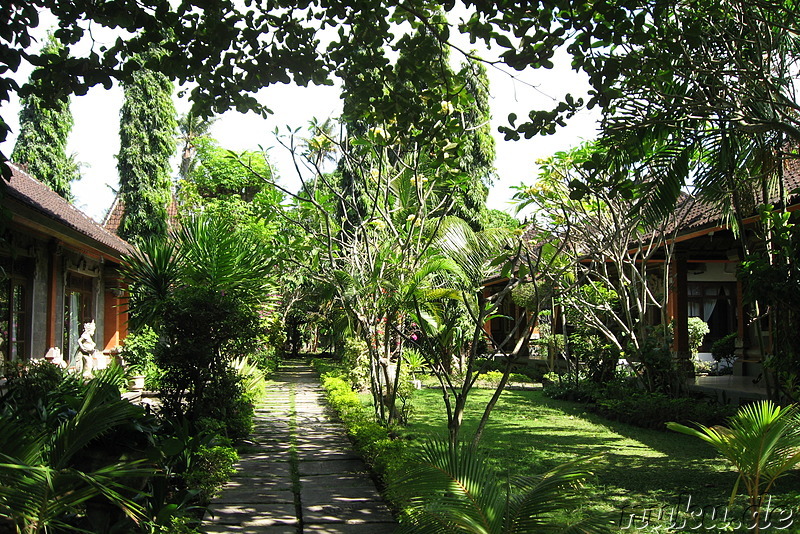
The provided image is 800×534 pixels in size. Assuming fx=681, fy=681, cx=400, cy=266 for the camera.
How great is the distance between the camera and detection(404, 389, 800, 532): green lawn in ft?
16.9

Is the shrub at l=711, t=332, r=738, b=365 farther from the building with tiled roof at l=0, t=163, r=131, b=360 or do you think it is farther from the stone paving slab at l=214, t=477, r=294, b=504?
the building with tiled roof at l=0, t=163, r=131, b=360

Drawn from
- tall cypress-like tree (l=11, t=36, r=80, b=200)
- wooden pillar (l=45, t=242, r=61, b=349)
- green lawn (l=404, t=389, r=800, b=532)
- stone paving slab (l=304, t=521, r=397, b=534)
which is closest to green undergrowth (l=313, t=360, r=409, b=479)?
stone paving slab (l=304, t=521, r=397, b=534)

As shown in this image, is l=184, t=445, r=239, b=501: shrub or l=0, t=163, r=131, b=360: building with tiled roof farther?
l=0, t=163, r=131, b=360: building with tiled roof

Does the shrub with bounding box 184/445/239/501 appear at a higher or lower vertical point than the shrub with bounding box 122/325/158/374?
lower

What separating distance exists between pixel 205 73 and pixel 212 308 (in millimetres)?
3145

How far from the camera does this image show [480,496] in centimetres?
288

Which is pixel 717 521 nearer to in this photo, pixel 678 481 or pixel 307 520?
pixel 678 481

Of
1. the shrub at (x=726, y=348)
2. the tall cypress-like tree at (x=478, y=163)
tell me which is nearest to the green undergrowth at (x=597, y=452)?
the shrub at (x=726, y=348)

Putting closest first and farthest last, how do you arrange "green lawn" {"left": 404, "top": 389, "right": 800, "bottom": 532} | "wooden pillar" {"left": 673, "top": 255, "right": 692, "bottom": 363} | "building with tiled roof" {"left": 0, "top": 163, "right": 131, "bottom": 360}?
"green lawn" {"left": 404, "top": 389, "right": 800, "bottom": 532} < "building with tiled roof" {"left": 0, "top": 163, "right": 131, "bottom": 360} < "wooden pillar" {"left": 673, "top": 255, "right": 692, "bottom": 363}

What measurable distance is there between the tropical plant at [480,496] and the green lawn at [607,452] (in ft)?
1.21

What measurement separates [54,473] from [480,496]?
1.94 meters

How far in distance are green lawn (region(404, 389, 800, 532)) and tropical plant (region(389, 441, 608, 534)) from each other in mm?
368

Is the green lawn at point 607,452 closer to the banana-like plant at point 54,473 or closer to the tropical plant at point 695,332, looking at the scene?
the banana-like plant at point 54,473

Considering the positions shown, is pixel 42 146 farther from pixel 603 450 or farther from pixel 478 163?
pixel 603 450
